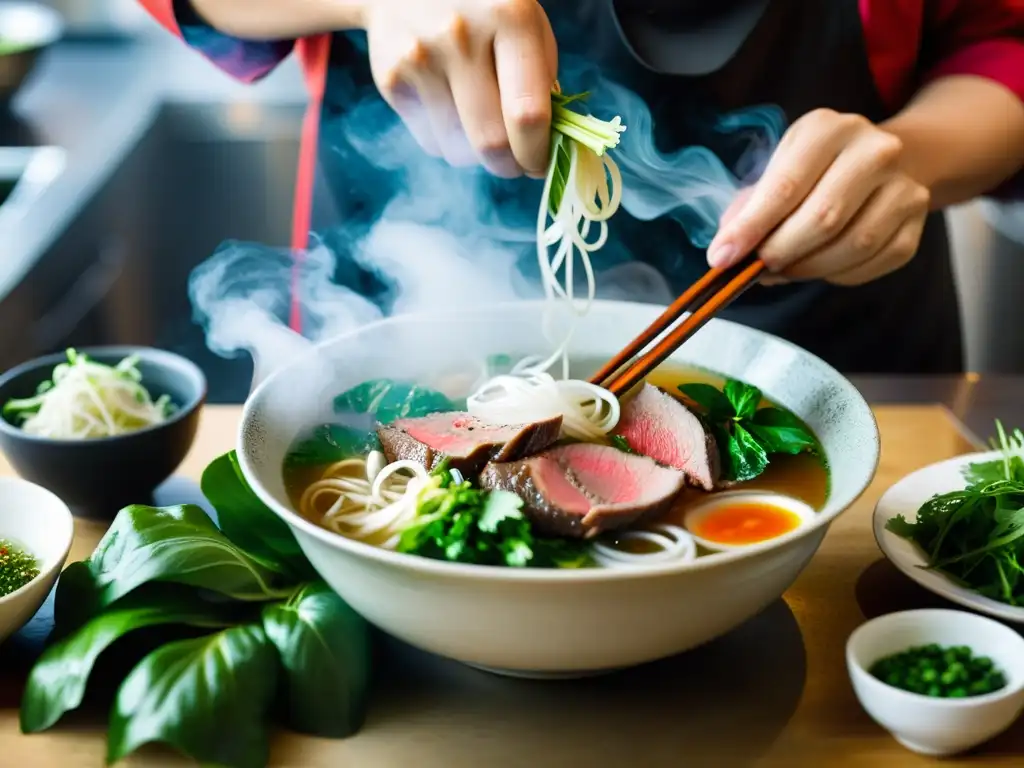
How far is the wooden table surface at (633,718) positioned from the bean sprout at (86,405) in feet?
1.32

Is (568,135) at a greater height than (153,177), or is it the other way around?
(568,135)

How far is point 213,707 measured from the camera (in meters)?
1.29

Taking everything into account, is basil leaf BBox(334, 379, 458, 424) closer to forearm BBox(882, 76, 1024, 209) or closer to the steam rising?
the steam rising

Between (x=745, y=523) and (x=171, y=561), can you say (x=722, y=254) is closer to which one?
(x=745, y=523)

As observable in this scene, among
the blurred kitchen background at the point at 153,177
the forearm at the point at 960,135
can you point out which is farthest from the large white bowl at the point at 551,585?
the blurred kitchen background at the point at 153,177

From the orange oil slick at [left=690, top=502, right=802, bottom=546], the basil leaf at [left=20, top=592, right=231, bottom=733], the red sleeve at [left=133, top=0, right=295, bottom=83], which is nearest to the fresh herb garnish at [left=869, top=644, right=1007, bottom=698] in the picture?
the orange oil slick at [left=690, top=502, right=802, bottom=546]

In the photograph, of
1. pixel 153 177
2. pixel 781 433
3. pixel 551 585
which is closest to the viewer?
pixel 551 585

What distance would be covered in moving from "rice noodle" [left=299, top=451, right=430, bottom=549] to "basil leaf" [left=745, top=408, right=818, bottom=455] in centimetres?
53

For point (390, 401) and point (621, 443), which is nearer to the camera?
point (621, 443)

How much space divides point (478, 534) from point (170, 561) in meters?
0.41

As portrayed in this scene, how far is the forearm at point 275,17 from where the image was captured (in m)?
2.10

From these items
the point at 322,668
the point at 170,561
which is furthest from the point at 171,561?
the point at 322,668

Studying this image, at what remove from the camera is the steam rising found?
2.09 metres

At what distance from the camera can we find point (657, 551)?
150cm
